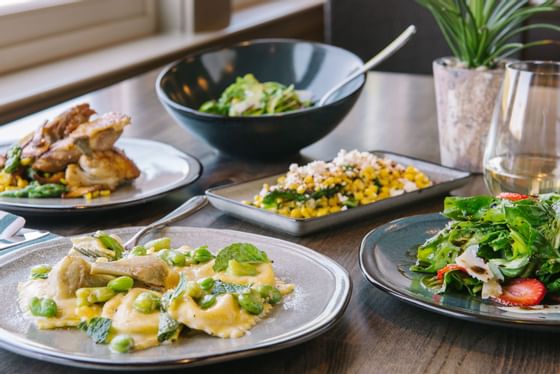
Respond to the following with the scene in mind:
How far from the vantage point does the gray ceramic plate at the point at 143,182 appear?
1407mm

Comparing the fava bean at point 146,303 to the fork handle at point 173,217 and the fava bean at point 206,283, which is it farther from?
the fork handle at point 173,217

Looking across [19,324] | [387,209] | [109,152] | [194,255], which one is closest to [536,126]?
[387,209]

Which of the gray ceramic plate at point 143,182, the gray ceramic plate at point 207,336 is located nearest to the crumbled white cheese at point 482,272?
the gray ceramic plate at point 207,336

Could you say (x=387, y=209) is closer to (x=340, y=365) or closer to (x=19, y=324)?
(x=340, y=365)

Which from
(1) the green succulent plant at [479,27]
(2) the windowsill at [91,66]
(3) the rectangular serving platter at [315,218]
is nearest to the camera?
(3) the rectangular serving platter at [315,218]

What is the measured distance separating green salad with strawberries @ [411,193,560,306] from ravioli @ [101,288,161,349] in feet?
1.21

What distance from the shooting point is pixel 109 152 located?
1557mm

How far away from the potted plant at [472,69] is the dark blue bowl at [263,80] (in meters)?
0.21

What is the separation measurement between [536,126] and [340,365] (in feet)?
2.10

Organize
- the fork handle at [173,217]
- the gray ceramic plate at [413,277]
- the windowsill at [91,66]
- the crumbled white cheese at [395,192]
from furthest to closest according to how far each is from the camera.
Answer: the windowsill at [91,66], the crumbled white cheese at [395,192], the fork handle at [173,217], the gray ceramic plate at [413,277]

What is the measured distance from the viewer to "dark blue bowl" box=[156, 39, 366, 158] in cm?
172

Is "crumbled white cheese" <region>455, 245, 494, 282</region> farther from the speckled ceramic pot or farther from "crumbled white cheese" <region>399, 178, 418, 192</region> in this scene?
the speckled ceramic pot

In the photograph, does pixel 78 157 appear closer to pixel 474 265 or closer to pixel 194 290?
pixel 194 290

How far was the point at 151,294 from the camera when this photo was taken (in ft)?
3.15
